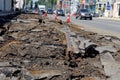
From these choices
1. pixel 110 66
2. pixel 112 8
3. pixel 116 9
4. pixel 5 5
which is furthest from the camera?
pixel 112 8

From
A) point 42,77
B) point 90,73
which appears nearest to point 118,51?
point 90,73

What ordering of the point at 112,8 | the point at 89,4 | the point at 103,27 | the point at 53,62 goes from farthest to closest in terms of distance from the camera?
the point at 89,4, the point at 112,8, the point at 103,27, the point at 53,62

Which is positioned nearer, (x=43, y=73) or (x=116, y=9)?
(x=43, y=73)

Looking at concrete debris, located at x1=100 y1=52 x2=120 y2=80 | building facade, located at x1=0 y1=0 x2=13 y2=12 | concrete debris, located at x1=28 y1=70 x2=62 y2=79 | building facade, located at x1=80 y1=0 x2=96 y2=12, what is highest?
concrete debris, located at x1=28 y1=70 x2=62 y2=79

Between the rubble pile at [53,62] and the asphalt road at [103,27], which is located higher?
the rubble pile at [53,62]

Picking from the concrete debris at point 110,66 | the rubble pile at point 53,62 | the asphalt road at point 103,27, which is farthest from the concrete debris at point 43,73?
the asphalt road at point 103,27

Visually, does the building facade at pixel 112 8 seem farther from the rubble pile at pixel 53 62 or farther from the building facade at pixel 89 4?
the rubble pile at pixel 53 62

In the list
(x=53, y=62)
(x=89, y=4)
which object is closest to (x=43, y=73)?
(x=53, y=62)

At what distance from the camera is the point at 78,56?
1182 cm

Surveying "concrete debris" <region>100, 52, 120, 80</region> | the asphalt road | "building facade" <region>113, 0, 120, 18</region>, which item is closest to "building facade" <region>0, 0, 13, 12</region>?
the asphalt road

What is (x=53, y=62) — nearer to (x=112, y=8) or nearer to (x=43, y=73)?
(x=43, y=73)

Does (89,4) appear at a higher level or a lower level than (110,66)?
lower

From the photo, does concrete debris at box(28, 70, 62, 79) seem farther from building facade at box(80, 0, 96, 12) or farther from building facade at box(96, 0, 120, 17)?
building facade at box(80, 0, 96, 12)

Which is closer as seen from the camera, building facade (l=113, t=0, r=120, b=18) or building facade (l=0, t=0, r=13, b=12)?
building facade (l=0, t=0, r=13, b=12)
